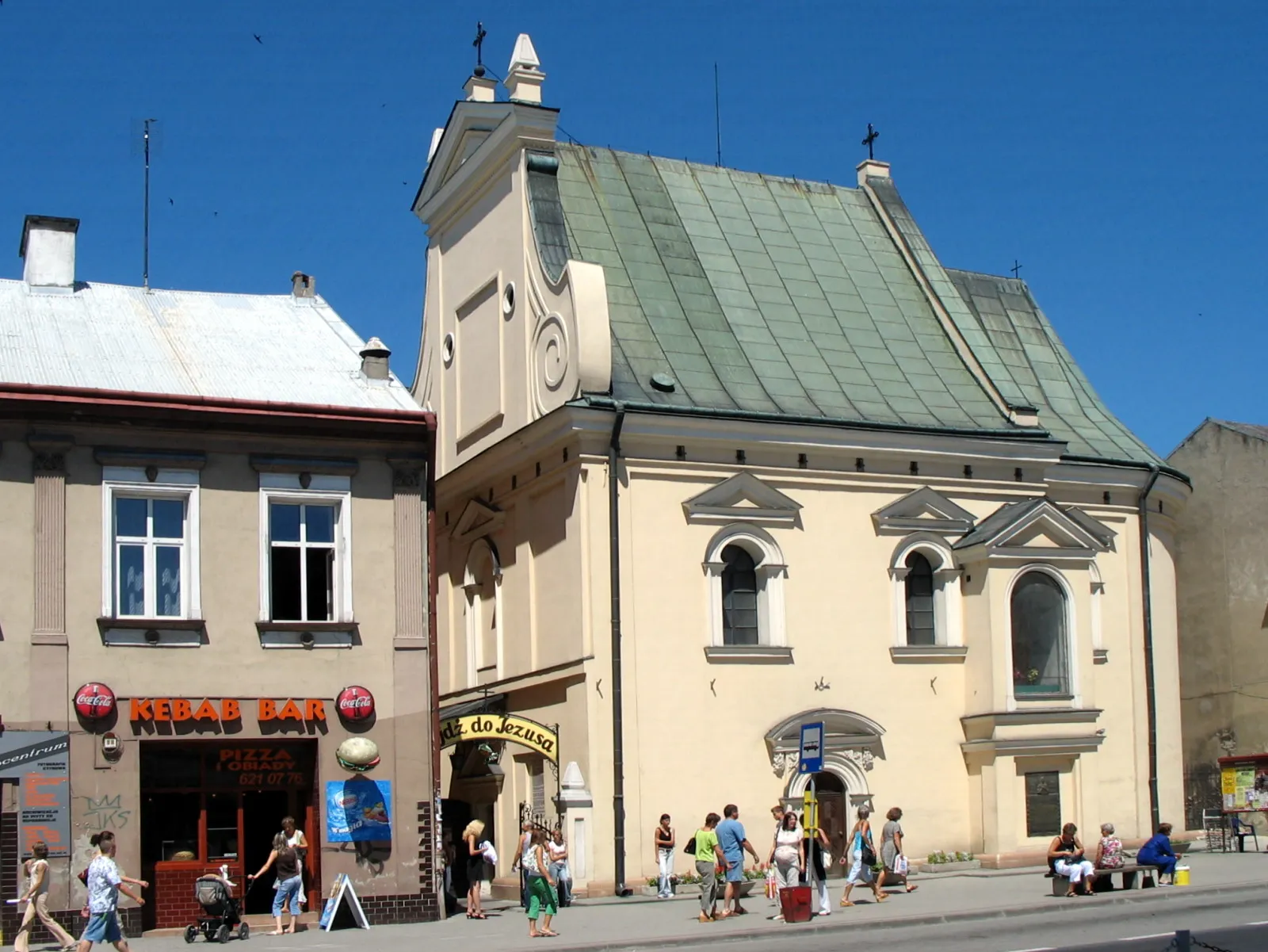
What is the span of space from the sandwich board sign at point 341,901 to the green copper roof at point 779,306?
10.5 metres

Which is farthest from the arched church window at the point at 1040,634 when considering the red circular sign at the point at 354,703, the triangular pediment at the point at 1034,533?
the red circular sign at the point at 354,703

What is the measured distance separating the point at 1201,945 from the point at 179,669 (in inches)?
597

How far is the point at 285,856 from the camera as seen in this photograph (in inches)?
942

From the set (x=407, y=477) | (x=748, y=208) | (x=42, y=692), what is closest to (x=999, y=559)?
(x=748, y=208)

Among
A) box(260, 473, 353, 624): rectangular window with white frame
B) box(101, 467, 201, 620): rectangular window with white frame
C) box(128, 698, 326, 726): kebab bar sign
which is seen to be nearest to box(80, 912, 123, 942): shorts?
box(128, 698, 326, 726): kebab bar sign

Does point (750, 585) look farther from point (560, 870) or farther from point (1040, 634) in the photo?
point (560, 870)

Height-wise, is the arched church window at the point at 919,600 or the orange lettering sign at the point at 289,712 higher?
the arched church window at the point at 919,600

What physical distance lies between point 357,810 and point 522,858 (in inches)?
99.9

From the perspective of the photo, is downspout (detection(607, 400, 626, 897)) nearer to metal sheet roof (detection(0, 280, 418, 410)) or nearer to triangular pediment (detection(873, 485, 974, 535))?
metal sheet roof (detection(0, 280, 418, 410))

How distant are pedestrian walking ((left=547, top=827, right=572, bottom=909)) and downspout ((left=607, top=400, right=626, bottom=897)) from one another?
1404 mm

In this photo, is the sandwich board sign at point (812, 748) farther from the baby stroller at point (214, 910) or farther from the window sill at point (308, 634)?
the baby stroller at point (214, 910)

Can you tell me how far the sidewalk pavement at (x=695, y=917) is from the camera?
21.9 metres

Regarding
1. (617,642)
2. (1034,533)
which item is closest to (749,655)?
(617,642)

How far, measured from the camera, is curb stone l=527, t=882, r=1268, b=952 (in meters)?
21.0
